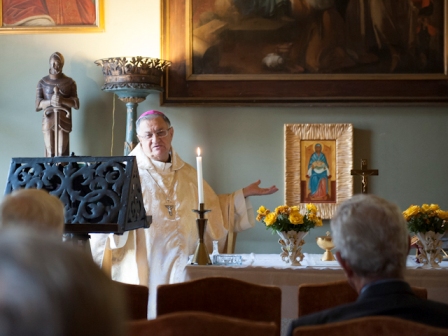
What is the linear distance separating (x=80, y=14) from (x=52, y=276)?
6227mm

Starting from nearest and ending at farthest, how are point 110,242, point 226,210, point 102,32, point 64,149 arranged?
1. point 110,242
2. point 226,210
3. point 64,149
4. point 102,32

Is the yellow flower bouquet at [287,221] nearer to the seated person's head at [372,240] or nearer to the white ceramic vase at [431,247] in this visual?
the white ceramic vase at [431,247]

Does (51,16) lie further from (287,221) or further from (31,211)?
(31,211)

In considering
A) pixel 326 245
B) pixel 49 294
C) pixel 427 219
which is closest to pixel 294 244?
pixel 326 245

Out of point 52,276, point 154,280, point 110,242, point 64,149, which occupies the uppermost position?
point 64,149

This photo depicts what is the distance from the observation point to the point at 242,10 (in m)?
6.57

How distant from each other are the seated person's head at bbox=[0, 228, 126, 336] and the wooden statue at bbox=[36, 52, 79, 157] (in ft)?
18.0

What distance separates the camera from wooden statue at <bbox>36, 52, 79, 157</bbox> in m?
6.23

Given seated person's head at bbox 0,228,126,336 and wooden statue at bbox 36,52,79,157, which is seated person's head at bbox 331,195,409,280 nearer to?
seated person's head at bbox 0,228,126,336

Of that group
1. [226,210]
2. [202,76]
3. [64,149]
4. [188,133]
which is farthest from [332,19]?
[64,149]

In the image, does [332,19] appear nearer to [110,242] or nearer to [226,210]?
[226,210]

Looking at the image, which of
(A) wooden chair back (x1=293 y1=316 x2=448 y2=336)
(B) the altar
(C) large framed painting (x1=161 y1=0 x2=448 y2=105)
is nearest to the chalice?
(B) the altar

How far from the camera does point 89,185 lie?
3629 mm

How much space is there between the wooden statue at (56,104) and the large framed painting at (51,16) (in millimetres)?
603
